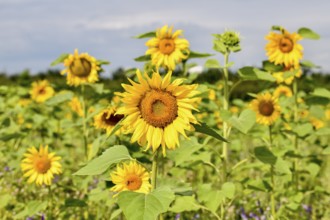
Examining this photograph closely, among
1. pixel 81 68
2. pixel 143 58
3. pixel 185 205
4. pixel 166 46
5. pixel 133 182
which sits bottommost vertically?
pixel 185 205

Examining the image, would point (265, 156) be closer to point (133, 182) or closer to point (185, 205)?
point (185, 205)

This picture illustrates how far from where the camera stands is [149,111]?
269 cm

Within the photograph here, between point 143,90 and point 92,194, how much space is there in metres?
1.91

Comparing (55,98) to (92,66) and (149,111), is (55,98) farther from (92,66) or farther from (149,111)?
(149,111)

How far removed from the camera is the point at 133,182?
3.56 m

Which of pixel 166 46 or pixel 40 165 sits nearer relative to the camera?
pixel 166 46

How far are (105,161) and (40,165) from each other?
1988 mm

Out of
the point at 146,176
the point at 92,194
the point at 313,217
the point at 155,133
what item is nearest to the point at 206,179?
the point at 313,217

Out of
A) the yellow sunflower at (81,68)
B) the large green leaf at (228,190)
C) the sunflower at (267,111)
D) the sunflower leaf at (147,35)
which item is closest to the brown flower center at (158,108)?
the large green leaf at (228,190)

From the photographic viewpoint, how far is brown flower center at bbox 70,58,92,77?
5.08 meters

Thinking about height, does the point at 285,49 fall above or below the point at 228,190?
above

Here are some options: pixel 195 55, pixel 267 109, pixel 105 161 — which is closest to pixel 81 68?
pixel 195 55

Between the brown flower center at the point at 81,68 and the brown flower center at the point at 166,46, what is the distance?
3.05 feet

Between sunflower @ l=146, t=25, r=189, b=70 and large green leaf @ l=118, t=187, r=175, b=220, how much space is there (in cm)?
202
